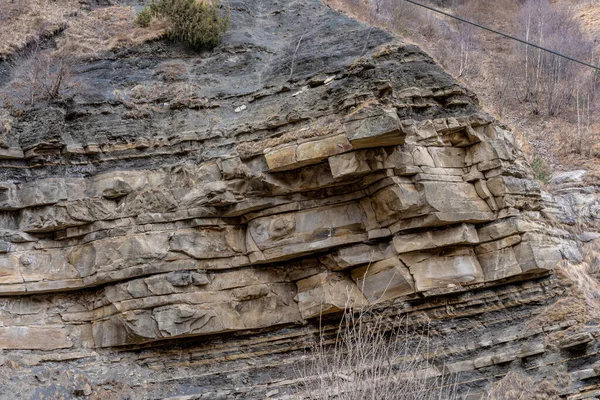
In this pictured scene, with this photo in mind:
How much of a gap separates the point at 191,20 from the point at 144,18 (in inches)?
48.1

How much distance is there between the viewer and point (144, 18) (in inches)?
528

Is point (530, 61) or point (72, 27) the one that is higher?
point (72, 27)

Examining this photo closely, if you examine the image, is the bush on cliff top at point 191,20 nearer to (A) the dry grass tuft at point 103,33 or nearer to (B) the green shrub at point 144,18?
(B) the green shrub at point 144,18

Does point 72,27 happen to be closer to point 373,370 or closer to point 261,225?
point 261,225

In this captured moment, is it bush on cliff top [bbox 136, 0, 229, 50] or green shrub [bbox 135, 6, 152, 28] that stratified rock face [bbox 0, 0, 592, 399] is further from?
green shrub [bbox 135, 6, 152, 28]

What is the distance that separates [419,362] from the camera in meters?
8.98

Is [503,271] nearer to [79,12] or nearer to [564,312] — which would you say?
[564,312]

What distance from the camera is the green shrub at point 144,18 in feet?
43.8

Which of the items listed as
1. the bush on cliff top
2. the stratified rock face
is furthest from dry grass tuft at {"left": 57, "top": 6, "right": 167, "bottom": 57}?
the stratified rock face

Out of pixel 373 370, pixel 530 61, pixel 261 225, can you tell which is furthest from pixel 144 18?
pixel 530 61

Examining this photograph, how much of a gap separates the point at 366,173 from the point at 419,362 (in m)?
2.93

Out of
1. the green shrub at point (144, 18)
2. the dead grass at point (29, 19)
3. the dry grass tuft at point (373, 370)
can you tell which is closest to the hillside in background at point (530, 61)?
the green shrub at point (144, 18)

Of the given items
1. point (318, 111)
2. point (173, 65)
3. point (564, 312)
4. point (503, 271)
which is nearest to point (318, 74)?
point (318, 111)

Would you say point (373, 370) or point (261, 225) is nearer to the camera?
point (373, 370)
